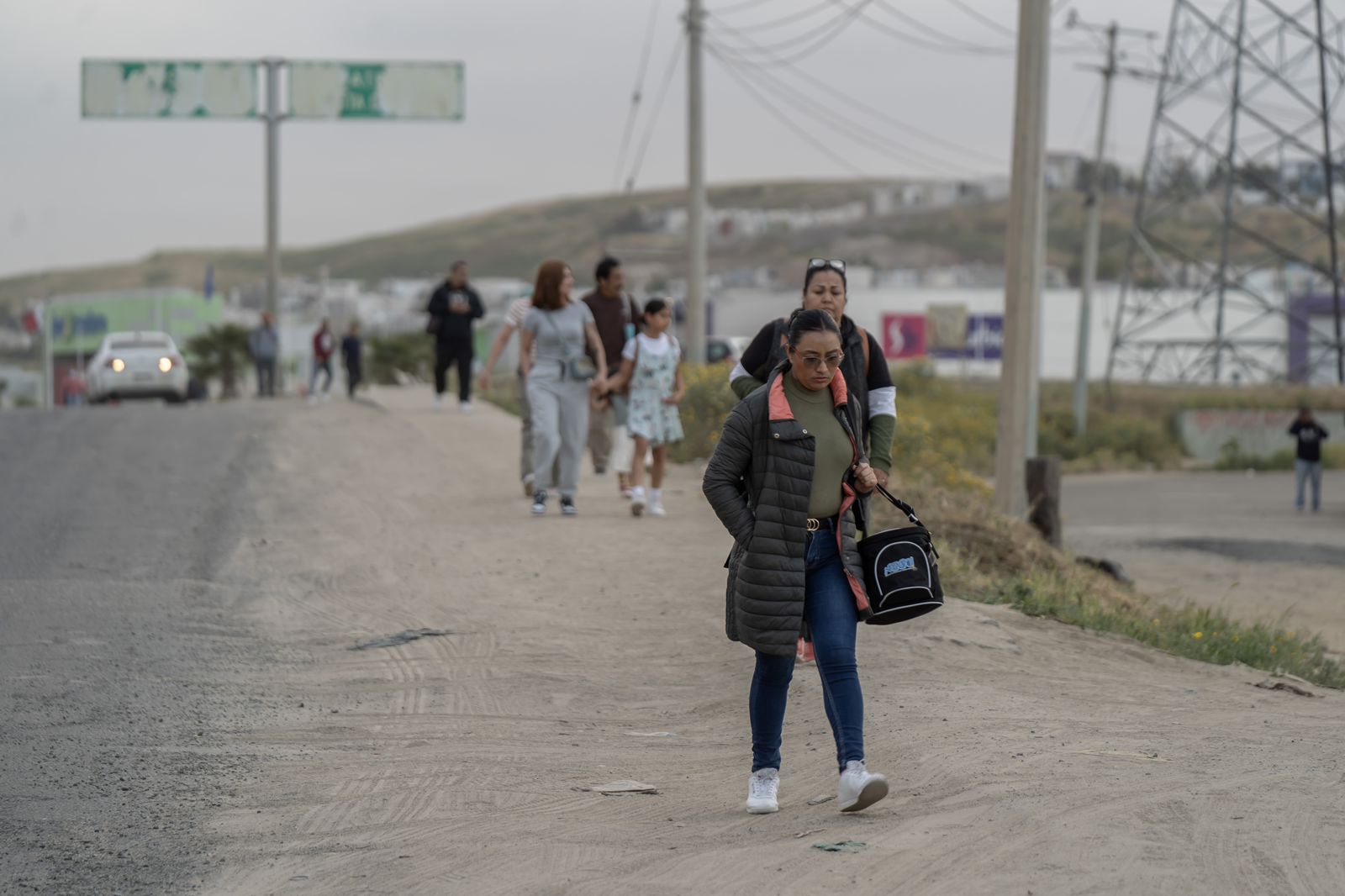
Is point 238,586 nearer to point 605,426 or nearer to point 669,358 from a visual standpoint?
point 669,358

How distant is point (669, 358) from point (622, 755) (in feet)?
20.3

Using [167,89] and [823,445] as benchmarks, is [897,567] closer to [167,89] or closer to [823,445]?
[823,445]

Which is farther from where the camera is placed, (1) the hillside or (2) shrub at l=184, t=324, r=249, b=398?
(1) the hillside

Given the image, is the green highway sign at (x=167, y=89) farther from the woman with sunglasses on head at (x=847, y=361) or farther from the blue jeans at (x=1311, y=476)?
the woman with sunglasses on head at (x=847, y=361)

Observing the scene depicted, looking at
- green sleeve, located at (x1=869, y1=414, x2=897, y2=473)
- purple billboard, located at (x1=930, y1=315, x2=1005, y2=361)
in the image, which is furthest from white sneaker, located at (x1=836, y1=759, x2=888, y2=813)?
purple billboard, located at (x1=930, y1=315, x2=1005, y2=361)

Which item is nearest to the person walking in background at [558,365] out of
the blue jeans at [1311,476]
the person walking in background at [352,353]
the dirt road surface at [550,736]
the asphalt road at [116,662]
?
the dirt road surface at [550,736]

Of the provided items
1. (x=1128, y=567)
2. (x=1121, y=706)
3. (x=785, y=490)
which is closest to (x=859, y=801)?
(x=785, y=490)

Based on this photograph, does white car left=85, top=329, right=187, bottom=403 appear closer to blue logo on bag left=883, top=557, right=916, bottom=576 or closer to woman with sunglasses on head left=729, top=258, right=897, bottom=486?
woman with sunglasses on head left=729, top=258, right=897, bottom=486

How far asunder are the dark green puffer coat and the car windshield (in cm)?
2713

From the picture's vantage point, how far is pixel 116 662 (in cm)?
836

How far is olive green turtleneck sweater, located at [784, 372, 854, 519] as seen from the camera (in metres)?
5.71

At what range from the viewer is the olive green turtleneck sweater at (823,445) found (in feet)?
18.7

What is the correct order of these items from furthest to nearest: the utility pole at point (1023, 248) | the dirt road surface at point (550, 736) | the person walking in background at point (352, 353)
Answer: the person walking in background at point (352, 353) → the utility pole at point (1023, 248) → the dirt road surface at point (550, 736)

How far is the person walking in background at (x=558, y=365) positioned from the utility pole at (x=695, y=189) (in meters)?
10.7
